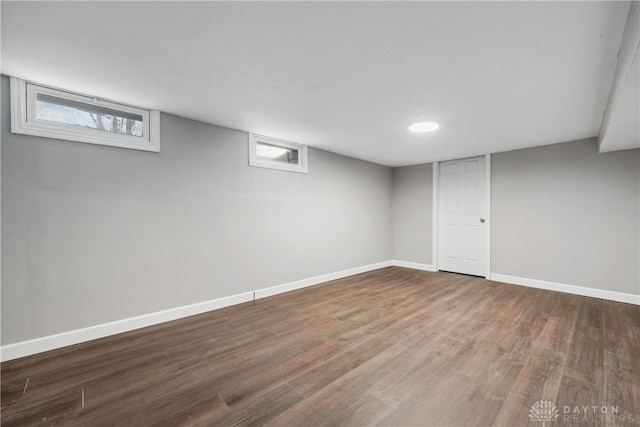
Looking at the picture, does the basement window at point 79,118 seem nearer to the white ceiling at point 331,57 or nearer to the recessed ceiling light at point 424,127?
the white ceiling at point 331,57

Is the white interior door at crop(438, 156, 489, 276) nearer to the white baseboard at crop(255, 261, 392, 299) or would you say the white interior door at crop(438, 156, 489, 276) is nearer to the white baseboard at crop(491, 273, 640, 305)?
the white baseboard at crop(491, 273, 640, 305)

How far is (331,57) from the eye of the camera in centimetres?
179

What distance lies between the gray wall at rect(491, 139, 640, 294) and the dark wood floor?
2.23 ft

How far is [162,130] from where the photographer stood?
2736 millimetres

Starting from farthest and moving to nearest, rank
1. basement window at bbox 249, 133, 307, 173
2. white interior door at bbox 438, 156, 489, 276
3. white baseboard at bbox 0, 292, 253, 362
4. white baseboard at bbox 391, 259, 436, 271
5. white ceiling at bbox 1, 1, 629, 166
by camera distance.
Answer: white baseboard at bbox 391, 259, 436, 271
white interior door at bbox 438, 156, 489, 276
basement window at bbox 249, 133, 307, 173
white baseboard at bbox 0, 292, 253, 362
white ceiling at bbox 1, 1, 629, 166

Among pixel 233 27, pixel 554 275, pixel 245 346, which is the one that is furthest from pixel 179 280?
pixel 554 275

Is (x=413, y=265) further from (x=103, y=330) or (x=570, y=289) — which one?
(x=103, y=330)

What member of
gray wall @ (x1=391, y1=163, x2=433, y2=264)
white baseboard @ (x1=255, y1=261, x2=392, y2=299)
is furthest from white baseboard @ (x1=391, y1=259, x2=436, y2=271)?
white baseboard @ (x1=255, y1=261, x2=392, y2=299)

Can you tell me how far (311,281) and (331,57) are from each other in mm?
3213

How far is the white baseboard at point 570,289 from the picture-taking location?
3334mm

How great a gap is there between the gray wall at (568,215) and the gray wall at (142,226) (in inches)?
125

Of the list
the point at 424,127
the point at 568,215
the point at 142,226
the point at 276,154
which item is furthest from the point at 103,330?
the point at 568,215

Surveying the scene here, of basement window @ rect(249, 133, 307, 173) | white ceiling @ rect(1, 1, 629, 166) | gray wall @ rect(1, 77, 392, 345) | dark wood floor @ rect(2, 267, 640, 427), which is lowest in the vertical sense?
dark wood floor @ rect(2, 267, 640, 427)

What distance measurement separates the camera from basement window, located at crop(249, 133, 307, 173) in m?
3.48
